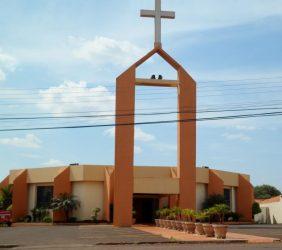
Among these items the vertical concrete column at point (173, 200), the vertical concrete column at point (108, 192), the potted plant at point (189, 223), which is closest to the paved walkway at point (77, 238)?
the potted plant at point (189, 223)

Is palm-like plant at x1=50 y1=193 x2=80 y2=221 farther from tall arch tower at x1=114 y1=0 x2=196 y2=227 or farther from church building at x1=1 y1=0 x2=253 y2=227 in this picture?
tall arch tower at x1=114 y1=0 x2=196 y2=227

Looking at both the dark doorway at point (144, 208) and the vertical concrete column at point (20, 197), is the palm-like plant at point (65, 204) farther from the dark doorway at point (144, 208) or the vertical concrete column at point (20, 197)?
the dark doorway at point (144, 208)

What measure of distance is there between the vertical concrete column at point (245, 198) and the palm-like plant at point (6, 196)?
23.2m

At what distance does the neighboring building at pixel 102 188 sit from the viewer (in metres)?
48.0

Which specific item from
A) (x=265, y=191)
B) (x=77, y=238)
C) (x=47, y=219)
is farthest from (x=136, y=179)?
(x=265, y=191)

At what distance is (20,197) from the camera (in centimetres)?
5109

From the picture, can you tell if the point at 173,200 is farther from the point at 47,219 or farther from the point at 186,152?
the point at 47,219

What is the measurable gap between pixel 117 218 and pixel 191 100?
10.9m

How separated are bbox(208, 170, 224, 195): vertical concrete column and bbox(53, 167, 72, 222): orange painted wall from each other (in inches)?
522

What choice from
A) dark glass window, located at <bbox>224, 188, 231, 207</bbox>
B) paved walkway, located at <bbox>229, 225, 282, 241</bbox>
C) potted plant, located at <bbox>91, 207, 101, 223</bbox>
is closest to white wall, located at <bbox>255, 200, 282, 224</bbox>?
dark glass window, located at <bbox>224, 188, 231, 207</bbox>

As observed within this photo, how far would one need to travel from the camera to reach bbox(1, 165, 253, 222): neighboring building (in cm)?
4800

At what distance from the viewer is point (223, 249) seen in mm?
18578

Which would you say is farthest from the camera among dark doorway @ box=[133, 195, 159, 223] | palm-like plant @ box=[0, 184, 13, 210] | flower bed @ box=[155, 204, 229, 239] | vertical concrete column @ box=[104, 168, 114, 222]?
palm-like plant @ box=[0, 184, 13, 210]

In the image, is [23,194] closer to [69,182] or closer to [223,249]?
[69,182]
